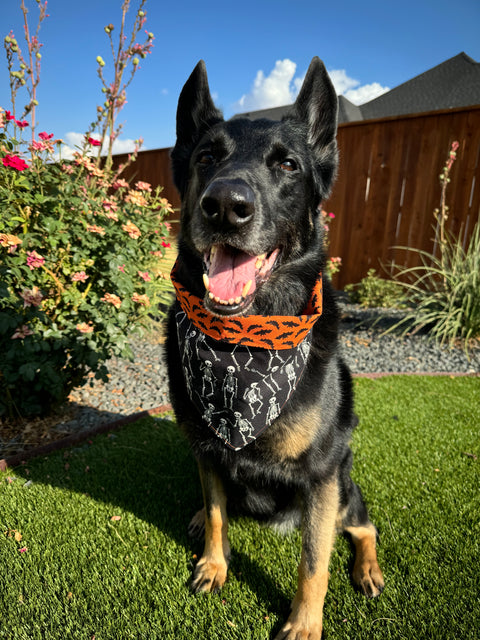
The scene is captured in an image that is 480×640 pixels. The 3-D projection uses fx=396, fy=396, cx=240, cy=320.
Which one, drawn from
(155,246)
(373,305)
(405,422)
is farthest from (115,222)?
(373,305)

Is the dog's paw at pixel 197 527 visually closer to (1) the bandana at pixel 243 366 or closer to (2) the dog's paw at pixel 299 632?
(2) the dog's paw at pixel 299 632

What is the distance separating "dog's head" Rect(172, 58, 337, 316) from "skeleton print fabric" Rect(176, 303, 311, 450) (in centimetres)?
25

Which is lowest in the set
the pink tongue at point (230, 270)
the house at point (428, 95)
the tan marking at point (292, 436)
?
the tan marking at point (292, 436)

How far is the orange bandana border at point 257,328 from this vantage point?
5.74 feet

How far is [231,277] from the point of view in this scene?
1.68 m

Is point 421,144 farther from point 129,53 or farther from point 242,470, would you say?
point 242,470

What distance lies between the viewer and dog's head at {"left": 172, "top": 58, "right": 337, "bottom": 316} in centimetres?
160

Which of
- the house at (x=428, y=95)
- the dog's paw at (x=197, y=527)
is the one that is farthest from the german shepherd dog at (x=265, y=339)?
the house at (x=428, y=95)

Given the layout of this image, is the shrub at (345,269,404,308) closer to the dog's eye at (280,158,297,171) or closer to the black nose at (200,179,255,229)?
the dog's eye at (280,158,297,171)

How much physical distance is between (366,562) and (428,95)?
17.4m

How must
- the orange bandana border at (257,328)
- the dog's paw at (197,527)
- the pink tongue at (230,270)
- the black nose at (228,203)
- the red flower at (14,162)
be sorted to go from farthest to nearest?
the red flower at (14,162) → the dog's paw at (197,527) → the orange bandana border at (257,328) → the pink tongue at (230,270) → the black nose at (228,203)

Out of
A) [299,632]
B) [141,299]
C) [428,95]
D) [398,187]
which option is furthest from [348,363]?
[428,95]

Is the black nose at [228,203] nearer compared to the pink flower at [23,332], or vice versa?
the black nose at [228,203]

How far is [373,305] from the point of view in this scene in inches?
282
